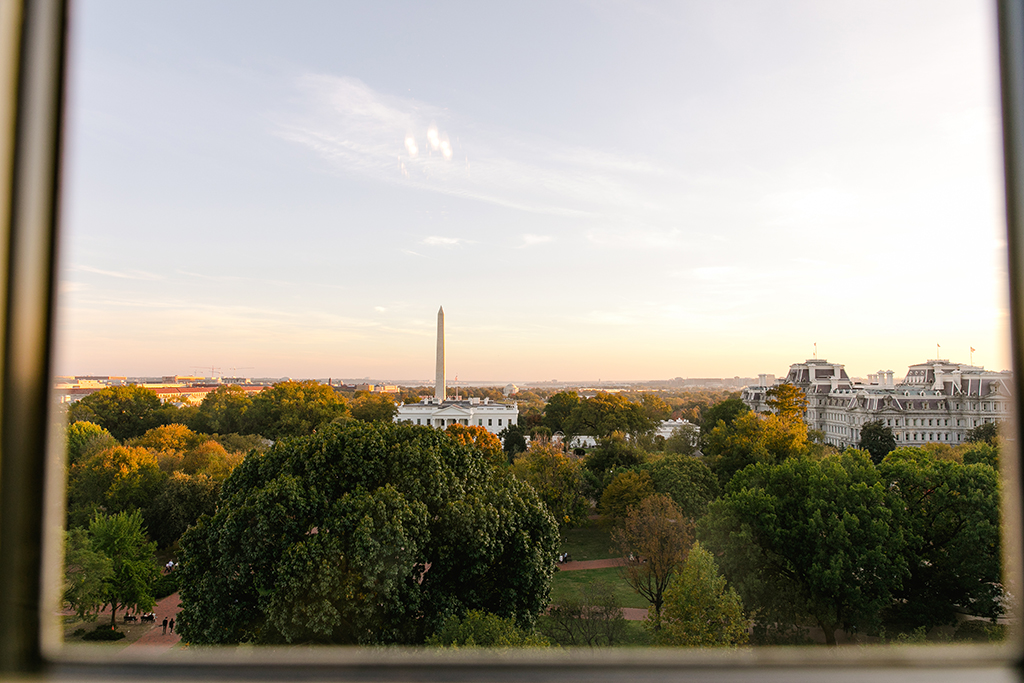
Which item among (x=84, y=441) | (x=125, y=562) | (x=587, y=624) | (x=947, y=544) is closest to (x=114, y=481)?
(x=84, y=441)

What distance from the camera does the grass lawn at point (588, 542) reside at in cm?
1150

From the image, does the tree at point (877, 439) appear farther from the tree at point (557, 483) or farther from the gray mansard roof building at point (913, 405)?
the tree at point (557, 483)

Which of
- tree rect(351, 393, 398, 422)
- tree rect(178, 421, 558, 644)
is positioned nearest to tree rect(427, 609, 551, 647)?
tree rect(178, 421, 558, 644)

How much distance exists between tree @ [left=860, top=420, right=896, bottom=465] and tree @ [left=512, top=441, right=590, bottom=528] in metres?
12.4

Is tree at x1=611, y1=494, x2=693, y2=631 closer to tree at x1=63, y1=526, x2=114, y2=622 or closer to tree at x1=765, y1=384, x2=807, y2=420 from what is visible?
tree at x1=63, y1=526, x2=114, y2=622

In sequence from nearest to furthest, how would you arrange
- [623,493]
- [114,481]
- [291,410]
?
[114,481] < [623,493] < [291,410]

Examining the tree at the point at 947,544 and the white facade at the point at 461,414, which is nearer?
the tree at the point at 947,544

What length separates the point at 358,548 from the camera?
16.3 ft

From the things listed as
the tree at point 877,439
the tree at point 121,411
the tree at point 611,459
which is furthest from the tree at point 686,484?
the tree at point 121,411

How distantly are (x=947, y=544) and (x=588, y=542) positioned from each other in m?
6.84

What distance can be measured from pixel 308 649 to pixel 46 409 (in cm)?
79

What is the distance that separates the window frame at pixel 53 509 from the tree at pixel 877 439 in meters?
21.4

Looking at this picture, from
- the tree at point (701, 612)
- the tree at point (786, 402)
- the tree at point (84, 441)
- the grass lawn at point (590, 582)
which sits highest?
the tree at point (786, 402)

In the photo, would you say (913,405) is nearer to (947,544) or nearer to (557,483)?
(947,544)
